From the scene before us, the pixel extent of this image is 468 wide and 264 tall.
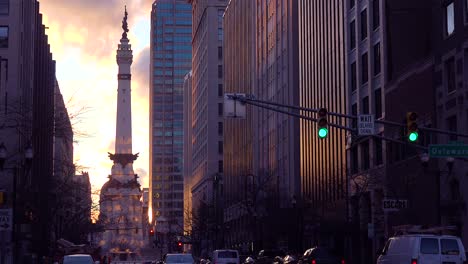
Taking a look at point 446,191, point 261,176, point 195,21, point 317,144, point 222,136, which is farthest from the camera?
point 195,21

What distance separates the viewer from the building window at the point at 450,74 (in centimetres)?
5656

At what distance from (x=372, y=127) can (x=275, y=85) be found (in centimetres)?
7487

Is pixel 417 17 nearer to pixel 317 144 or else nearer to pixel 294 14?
pixel 317 144

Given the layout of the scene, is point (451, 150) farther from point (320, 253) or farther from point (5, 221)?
point (320, 253)

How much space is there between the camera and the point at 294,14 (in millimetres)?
100688

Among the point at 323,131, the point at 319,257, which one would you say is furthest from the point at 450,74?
the point at 323,131

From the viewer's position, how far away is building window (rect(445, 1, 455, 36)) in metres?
56.8

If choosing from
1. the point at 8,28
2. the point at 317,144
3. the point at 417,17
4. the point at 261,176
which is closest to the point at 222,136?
the point at 261,176

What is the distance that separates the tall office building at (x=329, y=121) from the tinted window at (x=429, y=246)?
3782 cm

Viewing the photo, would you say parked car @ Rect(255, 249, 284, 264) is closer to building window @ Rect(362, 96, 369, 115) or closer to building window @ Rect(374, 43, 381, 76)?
building window @ Rect(362, 96, 369, 115)

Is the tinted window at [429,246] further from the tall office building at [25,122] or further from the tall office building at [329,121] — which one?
the tall office building at [329,121]

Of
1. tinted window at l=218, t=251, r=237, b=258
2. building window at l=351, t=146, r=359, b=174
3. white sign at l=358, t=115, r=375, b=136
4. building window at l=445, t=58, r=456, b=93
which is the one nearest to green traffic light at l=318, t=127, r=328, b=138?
white sign at l=358, t=115, r=375, b=136

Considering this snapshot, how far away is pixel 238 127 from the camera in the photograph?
13550 cm

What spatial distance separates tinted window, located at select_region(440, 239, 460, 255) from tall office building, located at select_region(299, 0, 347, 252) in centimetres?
3755
